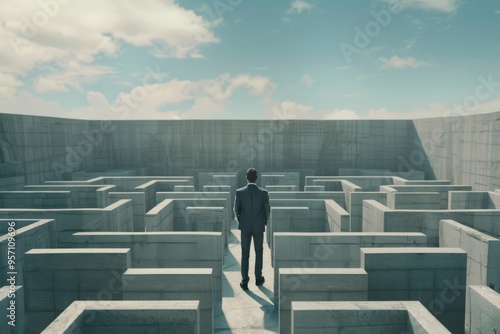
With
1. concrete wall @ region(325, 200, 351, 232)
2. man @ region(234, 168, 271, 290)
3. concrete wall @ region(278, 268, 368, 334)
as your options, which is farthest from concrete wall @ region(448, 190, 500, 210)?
man @ region(234, 168, 271, 290)

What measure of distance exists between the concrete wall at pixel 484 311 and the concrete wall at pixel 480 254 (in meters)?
1.89

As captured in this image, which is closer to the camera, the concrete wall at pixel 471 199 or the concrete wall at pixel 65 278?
the concrete wall at pixel 65 278

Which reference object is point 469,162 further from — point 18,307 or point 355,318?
point 18,307

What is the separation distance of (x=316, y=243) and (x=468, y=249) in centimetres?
270

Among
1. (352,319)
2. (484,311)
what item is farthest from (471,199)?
(352,319)

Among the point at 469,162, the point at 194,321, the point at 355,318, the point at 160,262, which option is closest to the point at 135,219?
the point at 160,262

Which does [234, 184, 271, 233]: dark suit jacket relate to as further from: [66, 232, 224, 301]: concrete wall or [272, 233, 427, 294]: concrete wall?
[66, 232, 224, 301]: concrete wall

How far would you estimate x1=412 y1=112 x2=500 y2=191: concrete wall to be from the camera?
1167 centimetres

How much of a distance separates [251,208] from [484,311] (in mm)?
3780

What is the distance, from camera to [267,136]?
1889 cm

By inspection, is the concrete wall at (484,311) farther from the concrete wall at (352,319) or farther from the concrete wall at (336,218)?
the concrete wall at (336,218)

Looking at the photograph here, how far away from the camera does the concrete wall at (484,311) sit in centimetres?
390

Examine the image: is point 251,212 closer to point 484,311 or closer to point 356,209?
point 484,311

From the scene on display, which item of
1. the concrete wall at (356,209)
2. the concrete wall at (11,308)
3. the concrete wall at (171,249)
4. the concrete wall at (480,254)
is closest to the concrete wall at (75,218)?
the concrete wall at (171,249)
